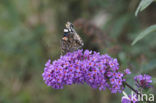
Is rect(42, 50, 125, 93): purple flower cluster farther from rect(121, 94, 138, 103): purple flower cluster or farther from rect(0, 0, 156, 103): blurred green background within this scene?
rect(0, 0, 156, 103): blurred green background

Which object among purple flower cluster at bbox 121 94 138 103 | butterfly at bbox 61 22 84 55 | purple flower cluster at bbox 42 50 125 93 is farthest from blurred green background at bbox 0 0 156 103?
purple flower cluster at bbox 121 94 138 103

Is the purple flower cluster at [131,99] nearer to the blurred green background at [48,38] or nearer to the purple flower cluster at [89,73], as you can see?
the purple flower cluster at [89,73]

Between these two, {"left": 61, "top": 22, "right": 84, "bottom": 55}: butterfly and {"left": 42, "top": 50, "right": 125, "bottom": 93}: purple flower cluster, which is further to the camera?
{"left": 61, "top": 22, "right": 84, "bottom": 55}: butterfly

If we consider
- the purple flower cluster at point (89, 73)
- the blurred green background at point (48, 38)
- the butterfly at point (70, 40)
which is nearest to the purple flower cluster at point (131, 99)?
the purple flower cluster at point (89, 73)

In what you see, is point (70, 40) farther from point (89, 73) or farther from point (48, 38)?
point (48, 38)

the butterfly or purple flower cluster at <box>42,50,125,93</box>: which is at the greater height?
the butterfly
